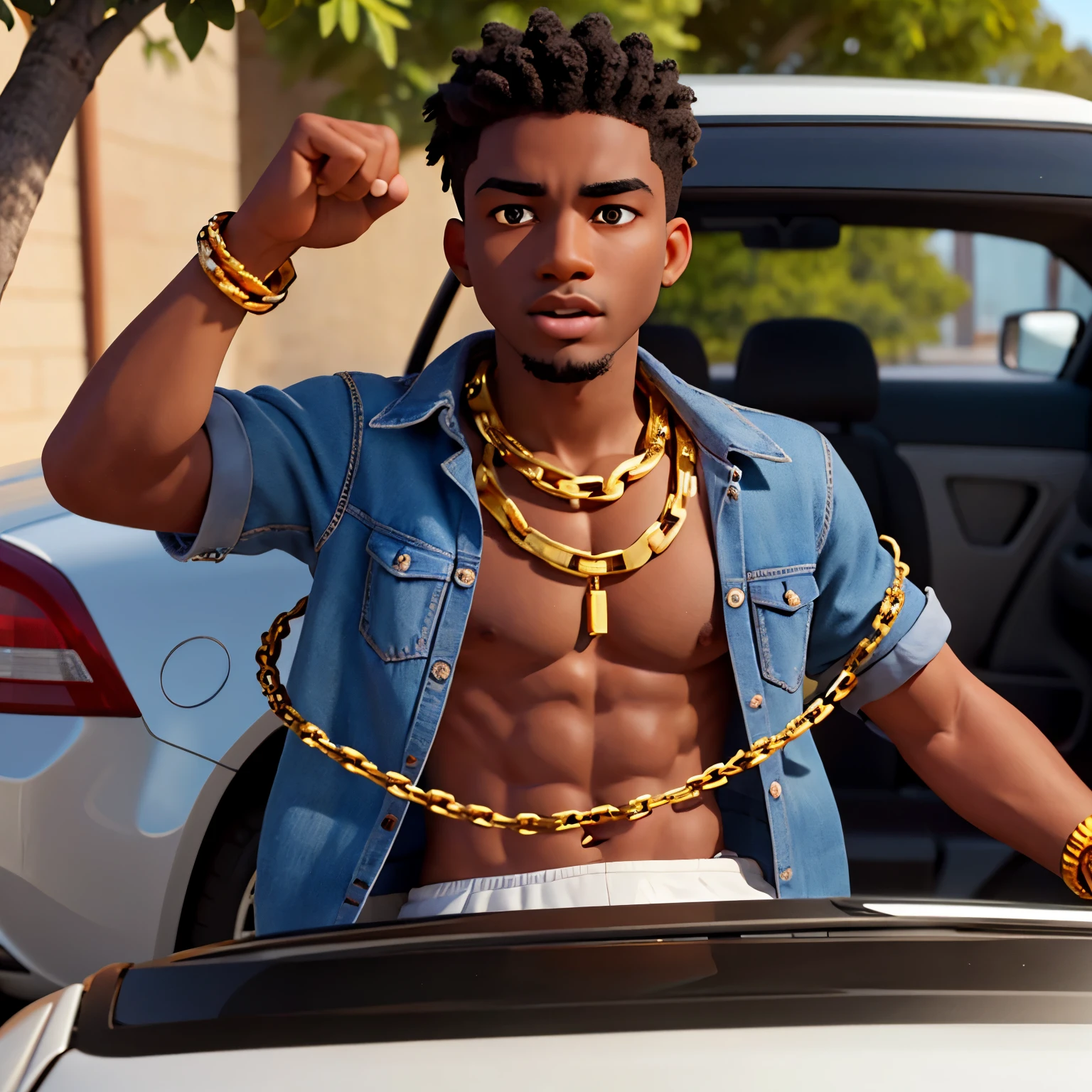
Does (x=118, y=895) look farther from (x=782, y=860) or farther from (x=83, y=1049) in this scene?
(x=83, y=1049)

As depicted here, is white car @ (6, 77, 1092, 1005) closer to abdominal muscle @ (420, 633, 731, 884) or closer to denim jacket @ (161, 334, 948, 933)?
denim jacket @ (161, 334, 948, 933)

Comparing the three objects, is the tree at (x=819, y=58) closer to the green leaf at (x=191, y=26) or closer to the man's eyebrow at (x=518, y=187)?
the green leaf at (x=191, y=26)

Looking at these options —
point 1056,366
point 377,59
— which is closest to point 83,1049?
point 1056,366

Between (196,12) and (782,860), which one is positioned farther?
(196,12)

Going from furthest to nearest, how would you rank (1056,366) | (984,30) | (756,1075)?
1. (984,30)
2. (1056,366)
3. (756,1075)

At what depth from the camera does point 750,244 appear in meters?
3.78

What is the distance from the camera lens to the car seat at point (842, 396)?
3346mm

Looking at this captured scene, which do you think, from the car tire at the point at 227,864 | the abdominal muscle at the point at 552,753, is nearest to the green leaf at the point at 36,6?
the car tire at the point at 227,864

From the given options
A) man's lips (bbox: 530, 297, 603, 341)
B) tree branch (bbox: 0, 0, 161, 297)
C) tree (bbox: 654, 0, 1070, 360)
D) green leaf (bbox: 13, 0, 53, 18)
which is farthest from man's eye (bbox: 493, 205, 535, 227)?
tree (bbox: 654, 0, 1070, 360)

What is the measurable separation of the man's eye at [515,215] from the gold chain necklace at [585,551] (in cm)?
27

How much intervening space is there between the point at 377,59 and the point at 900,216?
9527mm

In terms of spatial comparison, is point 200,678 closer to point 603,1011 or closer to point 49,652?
point 49,652

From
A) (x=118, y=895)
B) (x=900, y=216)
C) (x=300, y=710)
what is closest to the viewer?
(x=300, y=710)

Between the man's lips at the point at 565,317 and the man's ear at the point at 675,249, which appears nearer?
the man's lips at the point at 565,317
